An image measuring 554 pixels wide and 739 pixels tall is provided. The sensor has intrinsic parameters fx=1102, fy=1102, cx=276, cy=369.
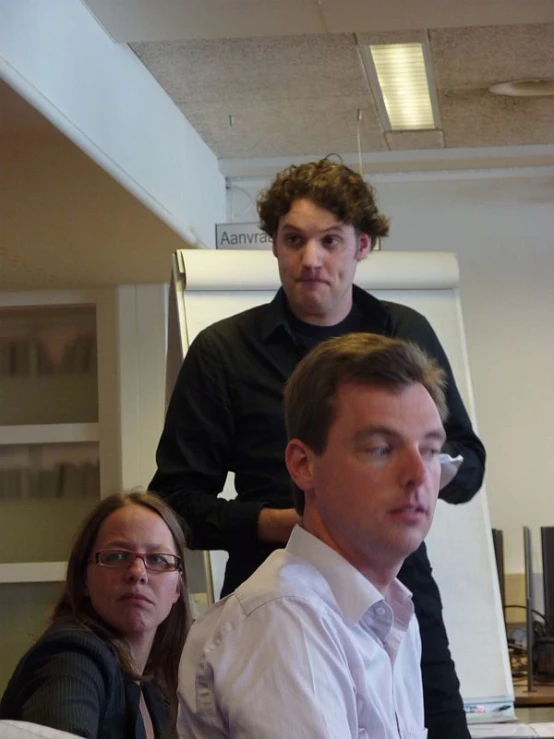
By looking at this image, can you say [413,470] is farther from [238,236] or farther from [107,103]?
[238,236]

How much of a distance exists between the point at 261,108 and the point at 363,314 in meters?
2.17

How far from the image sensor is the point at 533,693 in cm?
385

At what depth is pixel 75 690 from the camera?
144 centimetres

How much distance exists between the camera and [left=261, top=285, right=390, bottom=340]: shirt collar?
6.48 ft

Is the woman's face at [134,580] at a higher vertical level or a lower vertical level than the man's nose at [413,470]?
lower

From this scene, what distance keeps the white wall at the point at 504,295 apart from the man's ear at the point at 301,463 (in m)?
3.66

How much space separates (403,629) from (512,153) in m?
3.77

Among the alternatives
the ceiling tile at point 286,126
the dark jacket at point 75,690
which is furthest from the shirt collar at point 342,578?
the ceiling tile at point 286,126

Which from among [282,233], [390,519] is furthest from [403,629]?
[282,233]

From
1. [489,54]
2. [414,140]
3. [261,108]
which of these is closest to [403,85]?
[489,54]

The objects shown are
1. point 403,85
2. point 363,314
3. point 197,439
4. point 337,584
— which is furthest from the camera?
point 403,85

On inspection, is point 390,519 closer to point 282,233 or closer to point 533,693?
point 282,233

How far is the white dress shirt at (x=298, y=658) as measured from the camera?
0.92 meters

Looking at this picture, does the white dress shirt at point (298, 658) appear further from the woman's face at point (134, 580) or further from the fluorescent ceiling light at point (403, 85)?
the fluorescent ceiling light at point (403, 85)
